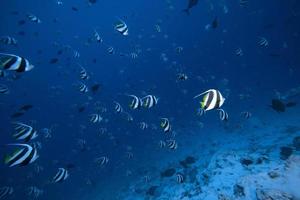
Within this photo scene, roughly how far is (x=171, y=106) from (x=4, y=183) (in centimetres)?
2827

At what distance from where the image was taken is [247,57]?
186 feet

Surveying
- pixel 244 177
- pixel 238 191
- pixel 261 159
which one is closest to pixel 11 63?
pixel 238 191

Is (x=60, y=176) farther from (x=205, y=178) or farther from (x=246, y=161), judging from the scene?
(x=246, y=161)

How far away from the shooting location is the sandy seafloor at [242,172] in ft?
25.2

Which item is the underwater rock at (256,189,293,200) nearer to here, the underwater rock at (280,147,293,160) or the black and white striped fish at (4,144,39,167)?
the underwater rock at (280,147,293,160)

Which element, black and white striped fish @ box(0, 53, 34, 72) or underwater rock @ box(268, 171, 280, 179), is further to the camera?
underwater rock @ box(268, 171, 280, 179)

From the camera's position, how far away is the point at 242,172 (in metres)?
9.16

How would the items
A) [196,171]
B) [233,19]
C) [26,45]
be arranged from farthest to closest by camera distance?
[26,45], [233,19], [196,171]

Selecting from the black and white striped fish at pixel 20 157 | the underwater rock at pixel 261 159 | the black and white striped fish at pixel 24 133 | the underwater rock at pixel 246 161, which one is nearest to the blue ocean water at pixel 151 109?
the black and white striped fish at pixel 24 133

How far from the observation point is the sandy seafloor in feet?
25.2

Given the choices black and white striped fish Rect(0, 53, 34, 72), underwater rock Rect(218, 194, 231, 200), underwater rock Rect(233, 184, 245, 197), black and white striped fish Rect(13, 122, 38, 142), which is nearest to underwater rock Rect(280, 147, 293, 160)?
underwater rock Rect(233, 184, 245, 197)

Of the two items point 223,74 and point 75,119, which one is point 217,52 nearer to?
point 223,74

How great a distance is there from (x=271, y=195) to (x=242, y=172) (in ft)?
6.94

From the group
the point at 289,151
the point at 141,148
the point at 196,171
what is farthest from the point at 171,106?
the point at 289,151
